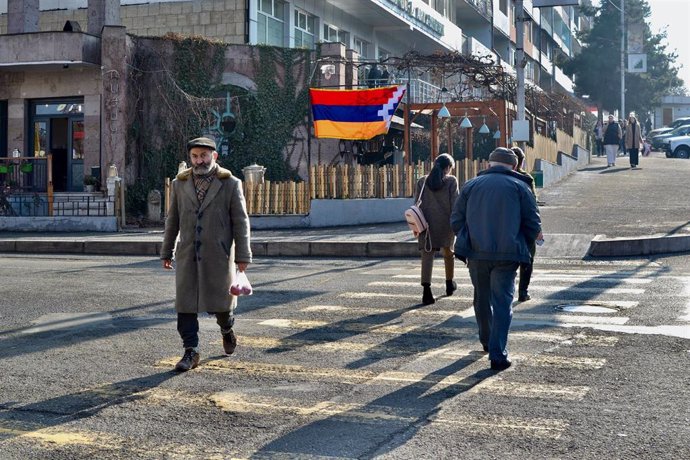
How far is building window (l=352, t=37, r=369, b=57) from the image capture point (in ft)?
128

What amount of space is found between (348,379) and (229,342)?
50.7 inches

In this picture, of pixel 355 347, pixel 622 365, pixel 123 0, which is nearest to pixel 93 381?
pixel 355 347

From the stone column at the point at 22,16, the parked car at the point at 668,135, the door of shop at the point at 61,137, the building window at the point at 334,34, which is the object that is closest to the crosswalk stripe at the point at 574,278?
the door of shop at the point at 61,137

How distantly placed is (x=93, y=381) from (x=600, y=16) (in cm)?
7444

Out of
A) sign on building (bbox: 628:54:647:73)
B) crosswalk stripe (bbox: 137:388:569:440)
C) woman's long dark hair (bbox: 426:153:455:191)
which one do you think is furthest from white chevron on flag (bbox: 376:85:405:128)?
sign on building (bbox: 628:54:647:73)

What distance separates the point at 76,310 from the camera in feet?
34.7

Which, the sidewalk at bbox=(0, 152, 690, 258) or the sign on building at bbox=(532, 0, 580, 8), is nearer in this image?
the sidewalk at bbox=(0, 152, 690, 258)

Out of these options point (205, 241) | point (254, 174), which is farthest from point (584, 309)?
point (254, 174)

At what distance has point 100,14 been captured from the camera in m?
29.2

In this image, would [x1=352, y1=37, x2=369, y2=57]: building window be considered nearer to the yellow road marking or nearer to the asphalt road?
the asphalt road

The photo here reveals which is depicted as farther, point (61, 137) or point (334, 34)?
point (334, 34)

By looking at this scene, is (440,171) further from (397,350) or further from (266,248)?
(266,248)

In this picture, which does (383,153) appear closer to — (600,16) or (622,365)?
(622,365)

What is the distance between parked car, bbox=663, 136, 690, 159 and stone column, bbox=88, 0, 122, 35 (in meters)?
31.7
